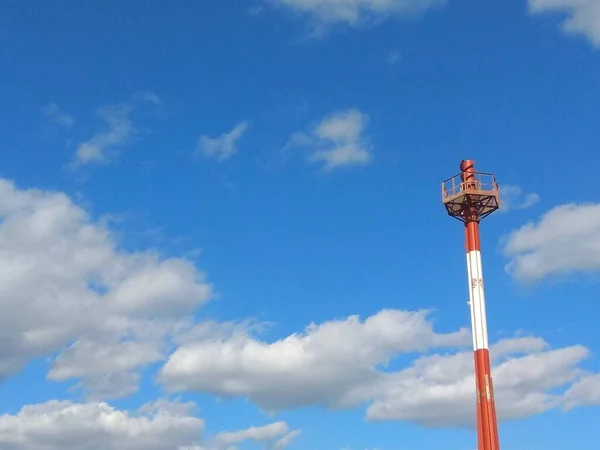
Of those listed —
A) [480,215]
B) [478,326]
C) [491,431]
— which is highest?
[480,215]

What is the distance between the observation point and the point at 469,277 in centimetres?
13050

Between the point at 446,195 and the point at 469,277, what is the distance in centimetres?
1258

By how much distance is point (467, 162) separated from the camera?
137 m

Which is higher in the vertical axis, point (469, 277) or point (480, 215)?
point (480, 215)

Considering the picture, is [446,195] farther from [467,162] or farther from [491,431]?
[491,431]

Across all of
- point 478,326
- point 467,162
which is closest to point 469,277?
point 478,326

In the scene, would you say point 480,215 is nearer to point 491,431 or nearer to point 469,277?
point 469,277

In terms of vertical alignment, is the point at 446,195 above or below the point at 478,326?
above

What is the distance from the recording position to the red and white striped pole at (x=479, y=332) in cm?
12238

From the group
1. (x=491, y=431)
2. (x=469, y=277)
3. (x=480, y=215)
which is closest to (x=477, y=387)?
(x=491, y=431)

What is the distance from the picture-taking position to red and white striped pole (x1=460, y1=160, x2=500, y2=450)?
401 feet

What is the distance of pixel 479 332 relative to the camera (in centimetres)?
12638

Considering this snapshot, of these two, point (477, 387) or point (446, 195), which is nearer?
point (477, 387)

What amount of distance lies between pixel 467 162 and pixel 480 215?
771 centimetres
